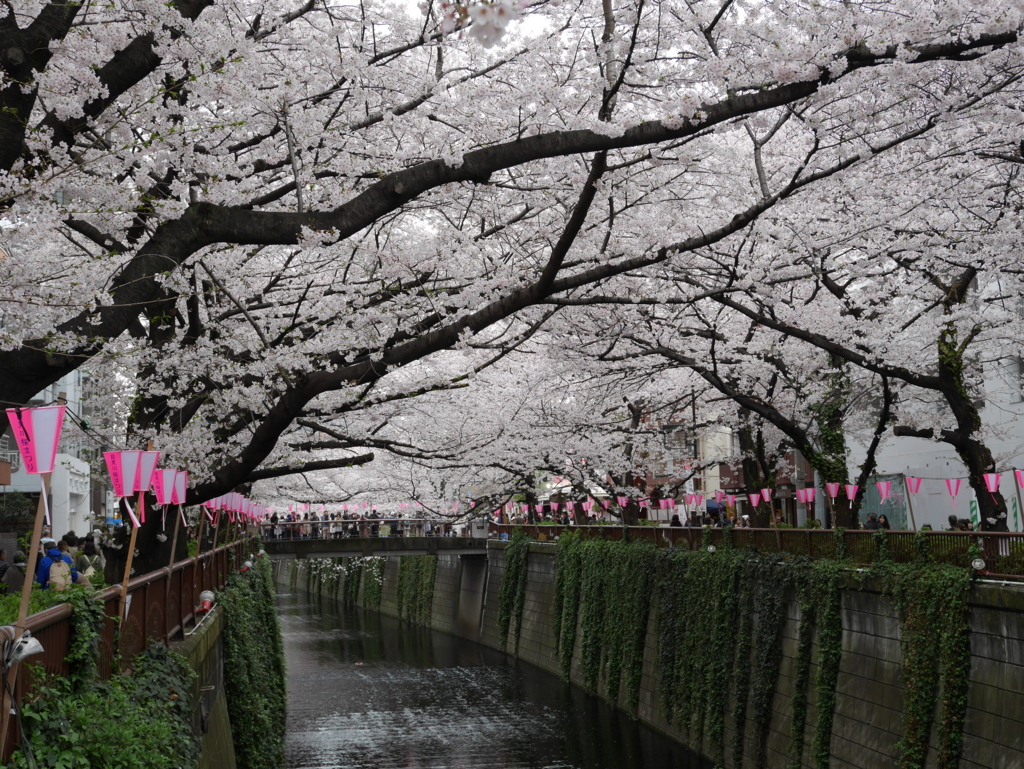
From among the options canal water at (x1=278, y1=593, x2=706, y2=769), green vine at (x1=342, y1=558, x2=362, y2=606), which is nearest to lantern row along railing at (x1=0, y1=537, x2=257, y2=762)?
canal water at (x1=278, y1=593, x2=706, y2=769)

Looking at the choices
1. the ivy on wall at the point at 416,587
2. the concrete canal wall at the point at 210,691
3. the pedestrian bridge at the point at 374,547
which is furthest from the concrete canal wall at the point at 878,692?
the ivy on wall at the point at 416,587

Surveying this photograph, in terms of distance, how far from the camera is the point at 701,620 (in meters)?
18.4

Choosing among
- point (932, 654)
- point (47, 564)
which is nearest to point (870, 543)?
point (932, 654)

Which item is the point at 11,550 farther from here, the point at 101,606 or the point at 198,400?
the point at 101,606

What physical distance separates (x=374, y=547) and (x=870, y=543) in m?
25.7

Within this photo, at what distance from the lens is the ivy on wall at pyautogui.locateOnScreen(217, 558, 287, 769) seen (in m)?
13.3

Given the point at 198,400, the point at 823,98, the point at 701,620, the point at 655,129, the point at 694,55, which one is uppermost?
the point at 694,55

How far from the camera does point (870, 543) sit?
1368 centimetres

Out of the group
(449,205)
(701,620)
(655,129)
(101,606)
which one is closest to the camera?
(101,606)

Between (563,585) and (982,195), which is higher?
(982,195)

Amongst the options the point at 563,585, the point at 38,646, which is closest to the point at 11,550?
the point at 563,585

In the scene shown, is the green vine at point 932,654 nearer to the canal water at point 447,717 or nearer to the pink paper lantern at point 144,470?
the canal water at point 447,717

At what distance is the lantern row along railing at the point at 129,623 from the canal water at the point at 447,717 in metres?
7.64

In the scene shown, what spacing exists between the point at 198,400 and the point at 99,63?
7.18 metres
